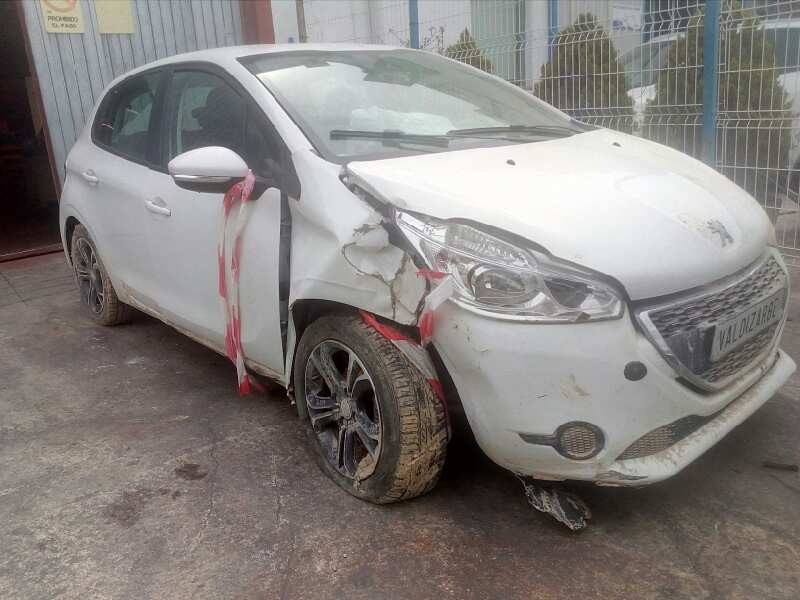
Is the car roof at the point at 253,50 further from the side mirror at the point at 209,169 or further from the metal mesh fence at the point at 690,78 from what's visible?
the metal mesh fence at the point at 690,78

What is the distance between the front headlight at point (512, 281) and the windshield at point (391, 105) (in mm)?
648

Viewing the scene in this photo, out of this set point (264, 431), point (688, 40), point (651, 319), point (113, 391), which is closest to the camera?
point (651, 319)

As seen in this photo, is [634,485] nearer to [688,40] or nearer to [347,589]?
[347,589]

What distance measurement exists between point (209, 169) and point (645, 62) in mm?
4312

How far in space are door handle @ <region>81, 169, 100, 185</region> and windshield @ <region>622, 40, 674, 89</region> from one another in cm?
408

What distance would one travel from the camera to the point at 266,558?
237 centimetres

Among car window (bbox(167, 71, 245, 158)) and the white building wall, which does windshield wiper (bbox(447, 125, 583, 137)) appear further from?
the white building wall

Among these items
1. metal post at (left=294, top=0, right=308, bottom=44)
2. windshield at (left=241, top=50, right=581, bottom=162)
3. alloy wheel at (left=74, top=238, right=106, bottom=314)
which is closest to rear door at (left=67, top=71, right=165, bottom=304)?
alloy wheel at (left=74, top=238, right=106, bottom=314)

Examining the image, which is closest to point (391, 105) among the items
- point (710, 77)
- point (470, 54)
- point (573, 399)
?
point (573, 399)

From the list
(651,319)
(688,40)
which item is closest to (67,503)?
(651,319)

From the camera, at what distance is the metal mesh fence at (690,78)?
4953 millimetres

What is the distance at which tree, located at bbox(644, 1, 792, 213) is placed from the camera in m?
4.96

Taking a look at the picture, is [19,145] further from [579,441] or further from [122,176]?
[579,441]

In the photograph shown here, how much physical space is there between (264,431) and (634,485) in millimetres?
1685
